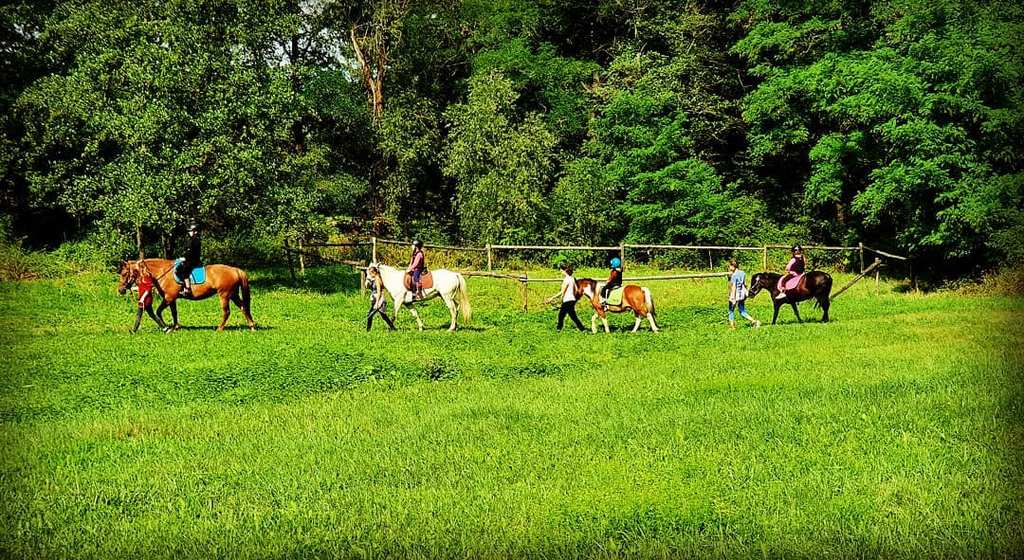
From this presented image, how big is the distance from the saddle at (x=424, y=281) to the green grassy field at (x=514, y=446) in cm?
330

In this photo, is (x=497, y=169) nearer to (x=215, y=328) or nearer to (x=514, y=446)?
(x=215, y=328)

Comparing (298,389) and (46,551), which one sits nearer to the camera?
(46,551)

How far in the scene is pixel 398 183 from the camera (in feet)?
145

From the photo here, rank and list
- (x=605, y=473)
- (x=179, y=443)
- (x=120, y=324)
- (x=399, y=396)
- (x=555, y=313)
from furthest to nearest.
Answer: (x=555, y=313) → (x=120, y=324) → (x=399, y=396) → (x=179, y=443) → (x=605, y=473)

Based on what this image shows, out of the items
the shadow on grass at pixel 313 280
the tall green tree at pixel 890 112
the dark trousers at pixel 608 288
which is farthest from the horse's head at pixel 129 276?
the tall green tree at pixel 890 112

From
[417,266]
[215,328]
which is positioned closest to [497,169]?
[417,266]

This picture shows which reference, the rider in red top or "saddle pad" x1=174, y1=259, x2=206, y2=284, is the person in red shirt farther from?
the rider in red top

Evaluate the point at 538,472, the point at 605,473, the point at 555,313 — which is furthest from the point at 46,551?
the point at 555,313

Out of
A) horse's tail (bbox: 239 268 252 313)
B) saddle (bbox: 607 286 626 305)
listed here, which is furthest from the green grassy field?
saddle (bbox: 607 286 626 305)

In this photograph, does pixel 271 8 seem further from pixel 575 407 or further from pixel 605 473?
pixel 605 473

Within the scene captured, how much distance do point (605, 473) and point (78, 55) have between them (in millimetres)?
28165

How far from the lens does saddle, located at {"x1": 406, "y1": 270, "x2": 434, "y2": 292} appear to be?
22.2m

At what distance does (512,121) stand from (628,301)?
24.9 metres

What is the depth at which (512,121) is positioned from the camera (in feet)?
148
